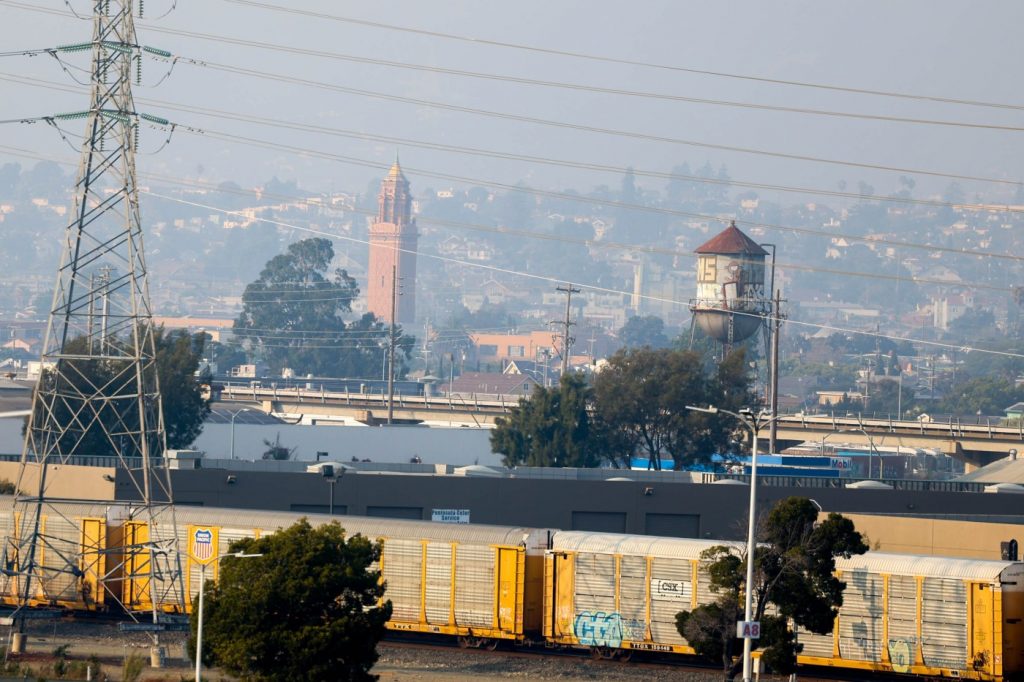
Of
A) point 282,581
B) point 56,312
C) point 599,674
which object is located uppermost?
point 56,312

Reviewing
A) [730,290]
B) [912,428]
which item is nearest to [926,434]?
[912,428]

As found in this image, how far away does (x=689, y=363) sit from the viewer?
101 metres

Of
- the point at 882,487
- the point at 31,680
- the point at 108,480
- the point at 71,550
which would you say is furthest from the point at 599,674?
the point at 882,487

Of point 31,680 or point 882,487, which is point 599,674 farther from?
point 882,487

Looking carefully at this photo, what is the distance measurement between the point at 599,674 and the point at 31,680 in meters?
12.4

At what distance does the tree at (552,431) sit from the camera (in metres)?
98.1

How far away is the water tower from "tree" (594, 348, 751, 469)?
23574 mm

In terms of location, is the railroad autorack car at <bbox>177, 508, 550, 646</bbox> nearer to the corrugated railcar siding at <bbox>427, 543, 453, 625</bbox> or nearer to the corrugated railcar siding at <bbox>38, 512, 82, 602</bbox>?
the corrugated railcar siding at <bbox>427, 543, 453, 625</bbox>

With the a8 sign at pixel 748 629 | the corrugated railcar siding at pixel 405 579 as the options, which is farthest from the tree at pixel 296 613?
the corrugated railcar siding at pixel 405 579

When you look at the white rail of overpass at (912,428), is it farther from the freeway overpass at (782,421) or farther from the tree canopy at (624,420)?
the tree canopy at (624,420)

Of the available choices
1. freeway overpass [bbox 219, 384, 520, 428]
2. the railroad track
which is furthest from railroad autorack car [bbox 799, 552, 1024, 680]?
freeway overpass [bbox 219, 384, 520, 428]

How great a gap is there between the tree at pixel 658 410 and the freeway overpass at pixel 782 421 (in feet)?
57.9

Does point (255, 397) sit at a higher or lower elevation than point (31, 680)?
higher

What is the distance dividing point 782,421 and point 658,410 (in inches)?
985
